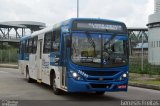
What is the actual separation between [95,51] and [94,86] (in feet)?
3.89

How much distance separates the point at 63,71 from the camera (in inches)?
586

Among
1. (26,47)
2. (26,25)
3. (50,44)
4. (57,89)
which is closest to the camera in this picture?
(57,89)

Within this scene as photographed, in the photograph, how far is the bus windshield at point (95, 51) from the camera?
14.1 metres

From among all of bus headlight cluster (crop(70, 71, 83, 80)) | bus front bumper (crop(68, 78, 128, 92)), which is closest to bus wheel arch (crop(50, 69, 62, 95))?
bus front bumper (crop(68, 78, 128, 92))

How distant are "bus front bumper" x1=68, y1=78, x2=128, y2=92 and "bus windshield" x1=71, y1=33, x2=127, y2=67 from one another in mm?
613

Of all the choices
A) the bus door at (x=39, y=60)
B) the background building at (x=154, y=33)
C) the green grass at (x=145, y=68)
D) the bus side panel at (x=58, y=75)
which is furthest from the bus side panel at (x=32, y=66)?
the background building at (x=154, y=33)

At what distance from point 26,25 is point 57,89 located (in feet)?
420

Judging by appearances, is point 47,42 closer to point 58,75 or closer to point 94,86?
point 58,75

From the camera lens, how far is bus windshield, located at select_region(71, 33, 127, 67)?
46.4 feet

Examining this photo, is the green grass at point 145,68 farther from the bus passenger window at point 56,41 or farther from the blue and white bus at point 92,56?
the blue and white bus at point 92,56

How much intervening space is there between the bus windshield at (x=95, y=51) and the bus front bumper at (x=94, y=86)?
0.61 m

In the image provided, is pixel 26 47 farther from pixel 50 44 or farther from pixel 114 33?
pixel 114 33

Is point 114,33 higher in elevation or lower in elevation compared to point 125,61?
higher

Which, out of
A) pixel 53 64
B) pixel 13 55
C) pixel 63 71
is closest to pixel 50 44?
pixel 53 64
